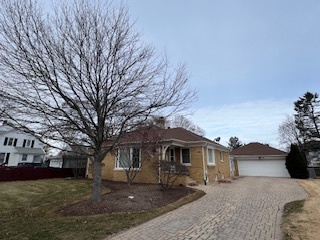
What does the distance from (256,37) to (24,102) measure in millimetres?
12490

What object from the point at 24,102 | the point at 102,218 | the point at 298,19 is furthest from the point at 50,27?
the point at 298,19

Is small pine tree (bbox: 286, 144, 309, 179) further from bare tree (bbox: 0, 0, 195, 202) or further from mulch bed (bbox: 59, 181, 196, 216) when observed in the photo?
bare tree (bbox: 0, 0, 195, 202)

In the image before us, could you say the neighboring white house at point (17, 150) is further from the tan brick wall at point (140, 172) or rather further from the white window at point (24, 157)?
the tan brick wall at point (140, 172)

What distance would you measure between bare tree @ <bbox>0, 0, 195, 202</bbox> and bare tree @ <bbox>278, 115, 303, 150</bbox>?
113ft

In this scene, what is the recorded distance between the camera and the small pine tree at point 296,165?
2189cm

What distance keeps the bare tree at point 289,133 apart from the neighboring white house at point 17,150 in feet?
140

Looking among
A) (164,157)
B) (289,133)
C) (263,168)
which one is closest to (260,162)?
(263,168)

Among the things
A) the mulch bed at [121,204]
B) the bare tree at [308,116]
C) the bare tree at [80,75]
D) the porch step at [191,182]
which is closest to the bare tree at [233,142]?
the bare tree at [308,116]

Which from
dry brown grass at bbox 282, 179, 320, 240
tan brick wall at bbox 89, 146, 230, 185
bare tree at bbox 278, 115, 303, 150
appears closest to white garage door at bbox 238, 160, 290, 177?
tan brick wall at bbox 89, 146, 230, 185

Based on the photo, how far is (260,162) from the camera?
2567cm

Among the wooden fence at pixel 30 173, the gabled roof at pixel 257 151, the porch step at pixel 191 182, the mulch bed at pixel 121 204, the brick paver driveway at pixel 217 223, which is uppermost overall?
the gabled roof at pixel 257 151

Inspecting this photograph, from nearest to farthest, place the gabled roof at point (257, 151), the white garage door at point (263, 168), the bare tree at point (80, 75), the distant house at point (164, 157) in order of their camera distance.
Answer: the bare tree at point (80, 75), the distant house at point (164, 157), the white garage door at point (263, 168), the gabled roof at point (257, 151)

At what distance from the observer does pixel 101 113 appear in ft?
26.3

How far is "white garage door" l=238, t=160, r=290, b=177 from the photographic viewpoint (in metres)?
24.4
